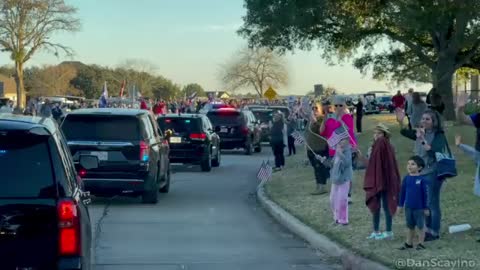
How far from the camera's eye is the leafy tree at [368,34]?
29953 millimetres

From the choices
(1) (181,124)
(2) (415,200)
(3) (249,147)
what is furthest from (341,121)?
(3) (249,147)

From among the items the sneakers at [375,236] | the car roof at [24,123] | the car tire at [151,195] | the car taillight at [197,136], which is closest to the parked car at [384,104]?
the car taillight at [197,136]

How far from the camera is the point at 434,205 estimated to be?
1012 centimetres

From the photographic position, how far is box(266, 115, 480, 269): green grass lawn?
9500 millimetres

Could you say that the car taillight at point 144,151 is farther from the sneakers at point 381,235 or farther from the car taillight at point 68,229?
the car taillight at point 68,229

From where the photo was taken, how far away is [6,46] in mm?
65375

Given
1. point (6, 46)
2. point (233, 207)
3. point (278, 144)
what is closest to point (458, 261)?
point (233, 207)

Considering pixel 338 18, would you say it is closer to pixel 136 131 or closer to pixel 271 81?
pixel 136 131

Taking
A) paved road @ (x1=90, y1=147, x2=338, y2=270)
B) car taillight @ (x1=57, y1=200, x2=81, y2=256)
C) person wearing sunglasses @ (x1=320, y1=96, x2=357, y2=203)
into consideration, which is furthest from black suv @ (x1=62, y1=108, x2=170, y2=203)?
car taillight @ (x1=57, y1=200, x2=81, y2=256)

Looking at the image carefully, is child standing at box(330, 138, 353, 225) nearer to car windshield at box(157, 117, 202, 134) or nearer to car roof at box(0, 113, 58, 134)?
car roof at box(0, 113, 58, 134)

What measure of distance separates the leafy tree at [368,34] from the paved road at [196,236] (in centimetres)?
1274

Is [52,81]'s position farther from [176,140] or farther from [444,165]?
[444,165]

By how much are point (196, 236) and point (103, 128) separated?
3901 millimetres

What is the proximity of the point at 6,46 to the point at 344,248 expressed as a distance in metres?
59.1
